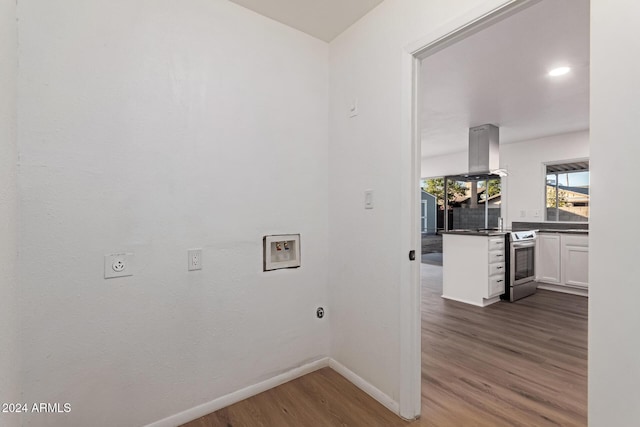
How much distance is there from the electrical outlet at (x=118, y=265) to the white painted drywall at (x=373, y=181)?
4.23 ft

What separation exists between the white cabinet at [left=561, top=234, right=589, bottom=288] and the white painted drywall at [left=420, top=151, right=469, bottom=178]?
2354 mm

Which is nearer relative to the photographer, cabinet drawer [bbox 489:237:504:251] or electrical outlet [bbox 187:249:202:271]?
electrical outlet [bbox 187:249:202:271]

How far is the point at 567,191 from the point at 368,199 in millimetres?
5028

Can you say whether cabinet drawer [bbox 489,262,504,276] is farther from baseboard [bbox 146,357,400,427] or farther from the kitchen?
baseboard [bbox 146,357,400,427]

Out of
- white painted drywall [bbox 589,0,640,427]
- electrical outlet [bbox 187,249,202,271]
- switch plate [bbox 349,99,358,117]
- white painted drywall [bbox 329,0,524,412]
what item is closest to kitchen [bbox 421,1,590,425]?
white painted drywall [bbox 329,0,524,412]

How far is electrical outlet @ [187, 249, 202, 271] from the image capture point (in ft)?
5.78

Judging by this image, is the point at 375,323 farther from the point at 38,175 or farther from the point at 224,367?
the point at 38,175

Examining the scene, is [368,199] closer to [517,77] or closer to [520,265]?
[517,77]

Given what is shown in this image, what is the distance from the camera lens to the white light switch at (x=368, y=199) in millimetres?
1998

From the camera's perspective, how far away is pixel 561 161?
5109mm

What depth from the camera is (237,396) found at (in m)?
1.92

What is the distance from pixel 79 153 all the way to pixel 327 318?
5.99 ft

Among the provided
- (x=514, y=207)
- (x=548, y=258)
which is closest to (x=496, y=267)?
(x=548, y=258)

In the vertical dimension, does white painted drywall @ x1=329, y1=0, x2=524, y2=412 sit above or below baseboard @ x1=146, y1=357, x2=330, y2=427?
above
